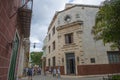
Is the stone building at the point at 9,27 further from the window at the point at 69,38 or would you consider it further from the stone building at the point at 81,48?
the window at the point at 69,38

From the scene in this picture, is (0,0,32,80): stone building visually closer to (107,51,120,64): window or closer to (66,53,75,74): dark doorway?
(66,53,75,74): dark doorway

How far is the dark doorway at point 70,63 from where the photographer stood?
19.6m

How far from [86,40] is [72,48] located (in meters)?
2.45

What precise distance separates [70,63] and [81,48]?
305 centimetres

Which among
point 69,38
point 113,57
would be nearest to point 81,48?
point 69,38

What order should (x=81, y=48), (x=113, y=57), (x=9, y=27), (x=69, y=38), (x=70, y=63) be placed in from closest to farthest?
1. (x=9, y=27)
2. (x=81, y=48)
3. (x=113, y=57)
4. (x=70, y=63)
5. (x=69, y=38)

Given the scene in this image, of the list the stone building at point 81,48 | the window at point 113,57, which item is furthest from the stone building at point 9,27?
the window at point 113,57

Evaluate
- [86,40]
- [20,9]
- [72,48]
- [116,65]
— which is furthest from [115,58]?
[20,9]

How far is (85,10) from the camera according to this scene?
69.6ft

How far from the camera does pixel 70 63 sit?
20.0 meters

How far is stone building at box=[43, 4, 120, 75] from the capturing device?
18.6 meters

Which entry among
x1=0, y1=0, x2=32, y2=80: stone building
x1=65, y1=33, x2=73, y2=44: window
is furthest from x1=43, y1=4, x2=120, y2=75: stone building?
x1=0, y1=0, x2=32, y2=80: stone building

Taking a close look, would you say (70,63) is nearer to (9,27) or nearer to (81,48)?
(81,48)

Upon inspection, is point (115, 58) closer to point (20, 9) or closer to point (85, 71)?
point (85, 71)
